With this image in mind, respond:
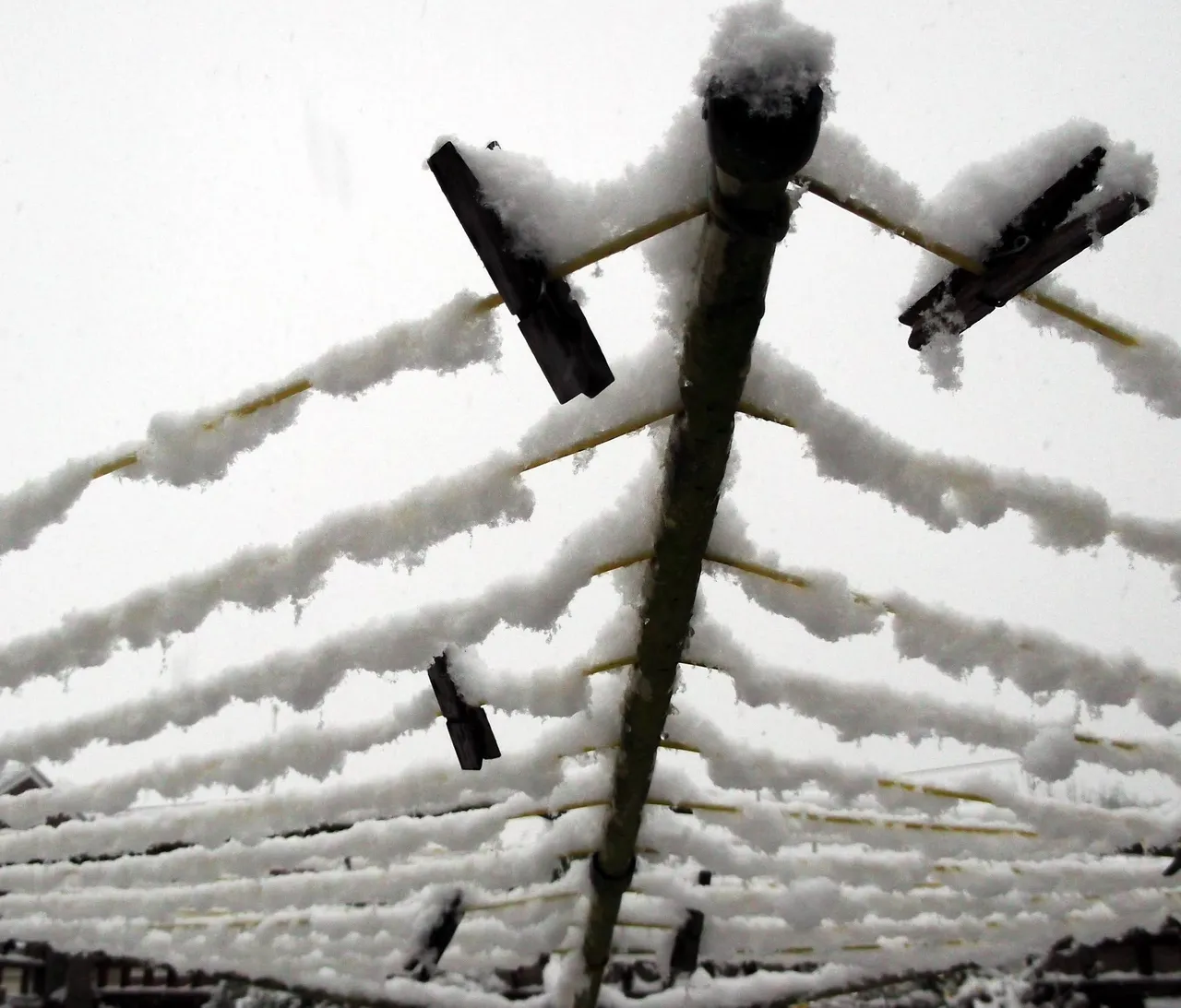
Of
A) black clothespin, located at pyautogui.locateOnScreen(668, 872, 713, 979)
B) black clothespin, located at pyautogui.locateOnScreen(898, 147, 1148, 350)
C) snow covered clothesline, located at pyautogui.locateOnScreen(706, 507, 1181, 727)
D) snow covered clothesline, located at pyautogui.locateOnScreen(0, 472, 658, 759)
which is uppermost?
snow covered clothesline, located at pyautogui.locateOnScreen(0, 472, 658, 759)

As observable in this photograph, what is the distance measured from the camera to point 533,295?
112cm

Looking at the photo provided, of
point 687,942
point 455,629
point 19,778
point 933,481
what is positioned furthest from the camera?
point 19,778

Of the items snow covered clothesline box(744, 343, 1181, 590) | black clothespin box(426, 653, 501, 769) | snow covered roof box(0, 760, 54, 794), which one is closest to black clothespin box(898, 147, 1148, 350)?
snow covered clothesline box(744, 343, 1181, 590)

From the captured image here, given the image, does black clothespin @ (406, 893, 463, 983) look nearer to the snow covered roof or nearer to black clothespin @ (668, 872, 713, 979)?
black clothespin @ (668, 872, 713, 979)

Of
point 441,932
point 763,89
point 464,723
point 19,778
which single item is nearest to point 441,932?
point 441,932

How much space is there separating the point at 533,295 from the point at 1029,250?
68 cm

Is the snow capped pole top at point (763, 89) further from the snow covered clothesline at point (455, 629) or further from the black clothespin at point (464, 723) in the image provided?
the black clothespin at point (464, 723)

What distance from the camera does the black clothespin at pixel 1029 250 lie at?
107cm

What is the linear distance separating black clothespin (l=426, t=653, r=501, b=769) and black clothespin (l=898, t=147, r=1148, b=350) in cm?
124

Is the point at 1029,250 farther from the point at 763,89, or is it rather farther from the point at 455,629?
the point at 455,629

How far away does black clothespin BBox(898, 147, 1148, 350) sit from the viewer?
1.07 m

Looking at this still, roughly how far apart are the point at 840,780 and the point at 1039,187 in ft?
6.18

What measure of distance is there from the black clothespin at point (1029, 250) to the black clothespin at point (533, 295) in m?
0.53

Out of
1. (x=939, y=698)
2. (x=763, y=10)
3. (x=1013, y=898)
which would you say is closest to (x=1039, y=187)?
(x=763, y=10)
